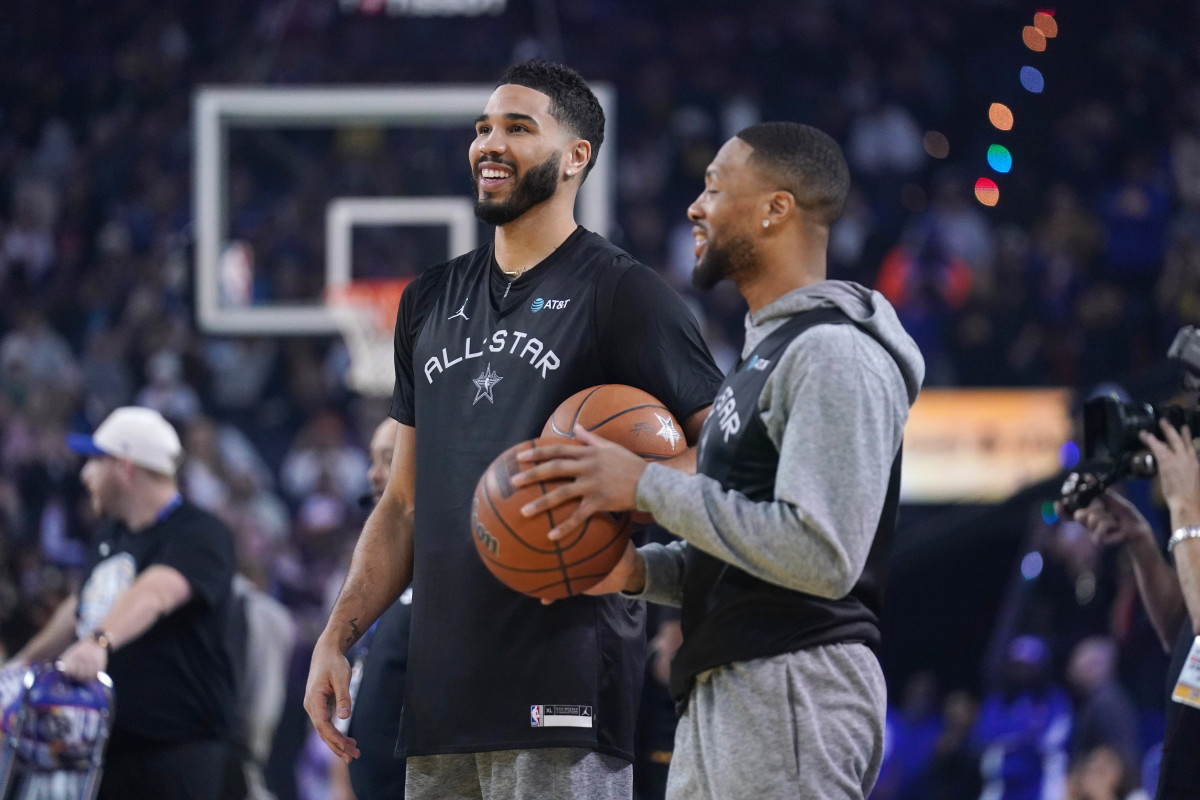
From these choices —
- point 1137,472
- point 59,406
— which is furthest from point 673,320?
point 59,406

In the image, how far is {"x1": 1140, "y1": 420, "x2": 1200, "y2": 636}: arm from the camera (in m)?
3.70

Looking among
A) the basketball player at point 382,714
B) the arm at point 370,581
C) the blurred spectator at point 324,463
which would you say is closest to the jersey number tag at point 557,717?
the arm at point 370,581

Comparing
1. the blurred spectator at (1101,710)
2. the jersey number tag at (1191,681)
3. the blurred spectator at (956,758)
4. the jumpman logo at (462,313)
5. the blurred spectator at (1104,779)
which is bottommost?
the blurred spectator at (956,758)

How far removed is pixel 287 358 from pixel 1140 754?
7824mm

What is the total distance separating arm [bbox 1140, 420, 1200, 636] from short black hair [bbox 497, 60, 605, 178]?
1686 millimetres

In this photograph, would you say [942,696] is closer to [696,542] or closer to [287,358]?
[287,358]

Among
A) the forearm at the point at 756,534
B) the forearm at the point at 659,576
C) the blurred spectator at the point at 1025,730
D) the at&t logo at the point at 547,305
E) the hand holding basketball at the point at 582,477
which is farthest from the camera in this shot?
the blurred spectator at the point at 1025,730

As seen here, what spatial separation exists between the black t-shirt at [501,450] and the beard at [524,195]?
13 cm

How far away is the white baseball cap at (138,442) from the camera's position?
5547 mm

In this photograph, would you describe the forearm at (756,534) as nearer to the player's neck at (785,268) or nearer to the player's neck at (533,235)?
the player's neck at (785,268)

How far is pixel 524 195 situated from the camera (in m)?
3.27

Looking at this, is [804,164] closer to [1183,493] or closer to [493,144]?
[493,144]

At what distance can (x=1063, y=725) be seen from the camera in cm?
868

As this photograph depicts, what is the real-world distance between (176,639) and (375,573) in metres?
2.23
